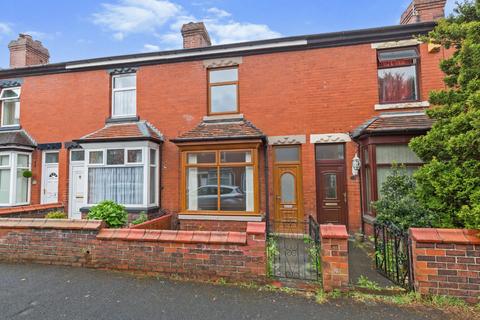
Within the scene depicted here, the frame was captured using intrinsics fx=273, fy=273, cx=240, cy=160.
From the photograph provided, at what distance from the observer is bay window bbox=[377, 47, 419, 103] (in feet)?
26.6

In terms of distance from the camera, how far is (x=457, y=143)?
418 cm

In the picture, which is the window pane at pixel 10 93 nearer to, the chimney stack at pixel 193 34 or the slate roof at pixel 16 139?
the slate roof at pixel 16 139

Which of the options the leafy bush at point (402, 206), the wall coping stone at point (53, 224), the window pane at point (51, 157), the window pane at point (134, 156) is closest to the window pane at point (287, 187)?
the leafy bush at point (402, 206)

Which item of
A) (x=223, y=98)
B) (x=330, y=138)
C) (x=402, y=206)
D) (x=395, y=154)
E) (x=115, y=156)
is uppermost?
(x=223, y=98)

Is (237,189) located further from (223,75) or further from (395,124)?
(395,124)

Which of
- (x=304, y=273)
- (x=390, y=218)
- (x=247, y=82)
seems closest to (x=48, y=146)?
(x=247, y=82)

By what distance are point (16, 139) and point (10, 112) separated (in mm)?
1795

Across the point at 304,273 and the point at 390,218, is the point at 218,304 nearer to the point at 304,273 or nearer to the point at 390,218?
the point at 304,273

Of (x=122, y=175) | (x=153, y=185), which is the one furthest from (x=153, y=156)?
(x=122, y=175)

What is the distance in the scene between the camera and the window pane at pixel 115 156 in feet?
29.6

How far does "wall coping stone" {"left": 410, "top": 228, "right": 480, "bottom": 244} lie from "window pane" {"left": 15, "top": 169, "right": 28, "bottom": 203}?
40.9 ft

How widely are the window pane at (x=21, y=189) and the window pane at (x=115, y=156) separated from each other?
4094mm

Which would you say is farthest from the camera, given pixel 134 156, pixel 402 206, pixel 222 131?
pixel 134 156

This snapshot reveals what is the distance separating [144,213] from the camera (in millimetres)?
8492
